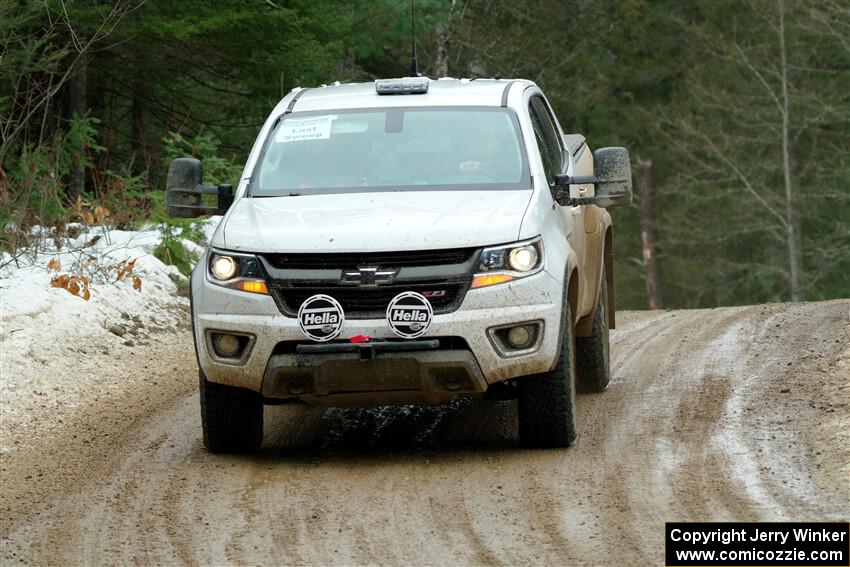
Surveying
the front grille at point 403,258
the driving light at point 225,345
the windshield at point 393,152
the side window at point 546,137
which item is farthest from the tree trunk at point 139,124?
the front grille at point 403,258

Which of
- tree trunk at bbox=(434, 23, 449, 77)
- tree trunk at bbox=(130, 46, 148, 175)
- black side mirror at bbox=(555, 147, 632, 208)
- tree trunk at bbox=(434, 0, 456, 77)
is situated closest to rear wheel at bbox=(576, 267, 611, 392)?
black side mirror at bbox=(555, 147, 632, 208)

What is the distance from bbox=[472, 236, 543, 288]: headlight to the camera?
7434mm

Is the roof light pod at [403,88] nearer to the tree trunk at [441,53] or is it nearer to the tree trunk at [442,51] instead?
the tree trunk at [442,51]

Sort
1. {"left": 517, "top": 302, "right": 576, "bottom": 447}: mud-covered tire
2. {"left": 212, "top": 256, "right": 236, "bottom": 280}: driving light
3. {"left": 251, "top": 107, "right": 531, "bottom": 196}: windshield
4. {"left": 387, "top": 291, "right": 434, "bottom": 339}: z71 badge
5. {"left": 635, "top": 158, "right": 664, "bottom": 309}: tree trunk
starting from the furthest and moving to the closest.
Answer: {"left": 635, "top": 158, "right": 664, "bottom": 309}: tree trunk
{"left": 251, "top": 107, "right": 531, "bottom": 196}: windshield
{"left": 517, "top": 302, "right": 576, "bottom": 447}: mud-covered tire
{"left": 212, "top": 256, "right": 236, "bottom": 280}: driving light
{"left": 387, "top": 291, "right": 434, "bottom": 339}: z71 badge

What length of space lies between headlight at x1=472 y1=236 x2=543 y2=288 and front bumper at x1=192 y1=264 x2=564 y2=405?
0.13 ft

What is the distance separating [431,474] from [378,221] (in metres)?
1.32

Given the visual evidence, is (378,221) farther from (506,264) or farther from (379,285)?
(506,264)

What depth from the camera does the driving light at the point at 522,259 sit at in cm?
750

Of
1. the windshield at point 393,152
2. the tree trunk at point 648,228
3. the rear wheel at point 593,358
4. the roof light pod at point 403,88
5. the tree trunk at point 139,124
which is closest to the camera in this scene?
the windshield at point 393,152

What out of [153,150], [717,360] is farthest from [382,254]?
[153,150]

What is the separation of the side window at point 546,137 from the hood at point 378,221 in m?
0.80

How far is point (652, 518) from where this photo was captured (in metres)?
6.39

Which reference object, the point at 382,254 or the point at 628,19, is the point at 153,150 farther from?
the point at 628,19

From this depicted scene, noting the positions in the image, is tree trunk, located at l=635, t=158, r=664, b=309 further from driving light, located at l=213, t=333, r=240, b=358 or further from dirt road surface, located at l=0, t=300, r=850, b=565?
driving light, located at l=213, t=333, r=240, b=358
